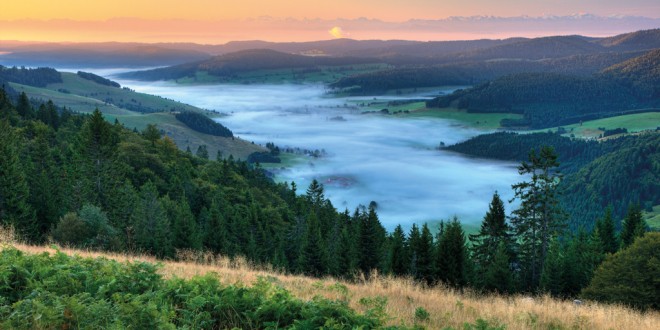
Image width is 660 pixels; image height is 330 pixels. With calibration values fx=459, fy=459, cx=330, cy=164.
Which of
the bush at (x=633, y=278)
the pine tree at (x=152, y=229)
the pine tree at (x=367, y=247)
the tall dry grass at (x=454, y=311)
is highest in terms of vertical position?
the tall dry grass at (x=454, y=311)

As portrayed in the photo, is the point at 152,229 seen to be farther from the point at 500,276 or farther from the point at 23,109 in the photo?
the point at 23,109

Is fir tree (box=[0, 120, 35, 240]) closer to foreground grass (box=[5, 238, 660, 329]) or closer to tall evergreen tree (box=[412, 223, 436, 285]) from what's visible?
foreground grass (box=[5, 238, 660, 329])

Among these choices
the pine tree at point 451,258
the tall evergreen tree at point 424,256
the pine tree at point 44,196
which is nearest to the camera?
the pine tree at point 451,258

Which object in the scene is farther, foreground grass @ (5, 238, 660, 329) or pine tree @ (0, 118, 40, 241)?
pine tree @ (0, 118, 40, 241)

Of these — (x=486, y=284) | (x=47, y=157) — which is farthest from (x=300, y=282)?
(x=47, y=157)

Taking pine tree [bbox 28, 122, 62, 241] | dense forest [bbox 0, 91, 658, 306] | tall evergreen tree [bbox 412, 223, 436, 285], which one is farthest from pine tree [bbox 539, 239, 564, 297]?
pine tree [bbox 28, 122, 62, 241]

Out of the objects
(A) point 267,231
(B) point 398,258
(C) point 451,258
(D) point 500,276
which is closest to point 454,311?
(C) point 451,258

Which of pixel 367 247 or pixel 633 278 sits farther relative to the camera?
pixel 367 247

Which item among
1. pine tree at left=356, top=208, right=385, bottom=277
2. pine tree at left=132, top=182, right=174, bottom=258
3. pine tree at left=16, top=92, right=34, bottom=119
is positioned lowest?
pine tree at left=356, top=208, right=385, bottom=277

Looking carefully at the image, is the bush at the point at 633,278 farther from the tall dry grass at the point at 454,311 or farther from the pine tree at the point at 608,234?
the pine tree at the point at 608,234

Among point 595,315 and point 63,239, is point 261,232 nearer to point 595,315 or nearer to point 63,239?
point 63,239

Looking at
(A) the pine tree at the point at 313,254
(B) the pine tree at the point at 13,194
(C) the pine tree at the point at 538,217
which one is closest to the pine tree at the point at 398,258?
(A) the pine tree at the point at 313,254

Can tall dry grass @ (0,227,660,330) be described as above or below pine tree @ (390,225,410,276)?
above

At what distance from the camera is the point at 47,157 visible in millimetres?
62906
